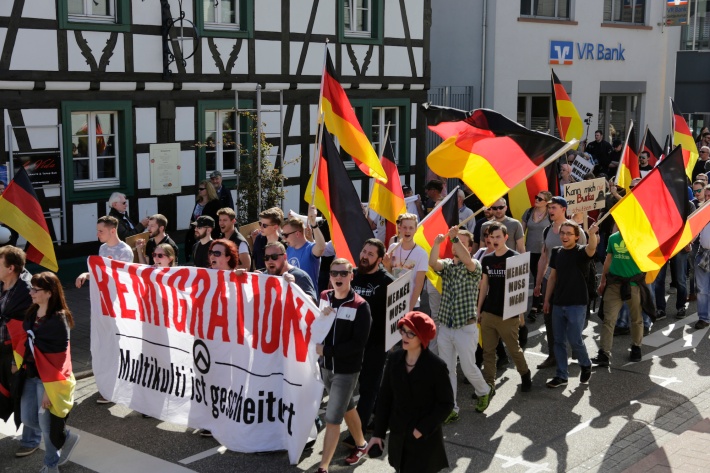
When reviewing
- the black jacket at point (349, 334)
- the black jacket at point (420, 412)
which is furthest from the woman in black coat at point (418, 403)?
the black jacket at point (349, 334)

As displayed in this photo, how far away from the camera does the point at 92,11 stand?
16000mm

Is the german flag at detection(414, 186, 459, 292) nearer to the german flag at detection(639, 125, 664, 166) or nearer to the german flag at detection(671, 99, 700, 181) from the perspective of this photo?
the german flag at detection(671, 99, 700, 181)

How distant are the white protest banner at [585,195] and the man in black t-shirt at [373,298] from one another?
5163 millimetres

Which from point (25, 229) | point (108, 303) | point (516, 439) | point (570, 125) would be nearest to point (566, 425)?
point (516, 439)

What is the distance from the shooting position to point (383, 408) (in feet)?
22.1

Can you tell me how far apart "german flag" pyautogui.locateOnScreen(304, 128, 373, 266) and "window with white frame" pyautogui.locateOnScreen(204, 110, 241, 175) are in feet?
24.4

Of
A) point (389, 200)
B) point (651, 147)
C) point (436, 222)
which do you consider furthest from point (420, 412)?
point (651, 147)

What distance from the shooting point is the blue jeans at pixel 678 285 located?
13.6 meters


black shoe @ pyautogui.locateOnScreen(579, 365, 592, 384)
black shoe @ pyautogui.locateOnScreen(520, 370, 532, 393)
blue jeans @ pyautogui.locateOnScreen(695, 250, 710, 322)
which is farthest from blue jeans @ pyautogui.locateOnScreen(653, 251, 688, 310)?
black shoe @ pyautogui.locateOnScreen(520, 370, 532, 393)

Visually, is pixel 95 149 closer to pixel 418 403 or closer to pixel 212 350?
pixel 212 350

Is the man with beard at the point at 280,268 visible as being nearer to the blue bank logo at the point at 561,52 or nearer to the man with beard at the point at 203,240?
the man with beard at the point at 203,240

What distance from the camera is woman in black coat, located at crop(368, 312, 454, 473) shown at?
656 centimetres

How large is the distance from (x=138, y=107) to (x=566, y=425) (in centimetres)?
985

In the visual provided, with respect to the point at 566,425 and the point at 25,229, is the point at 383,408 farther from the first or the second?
the point at 25,229
